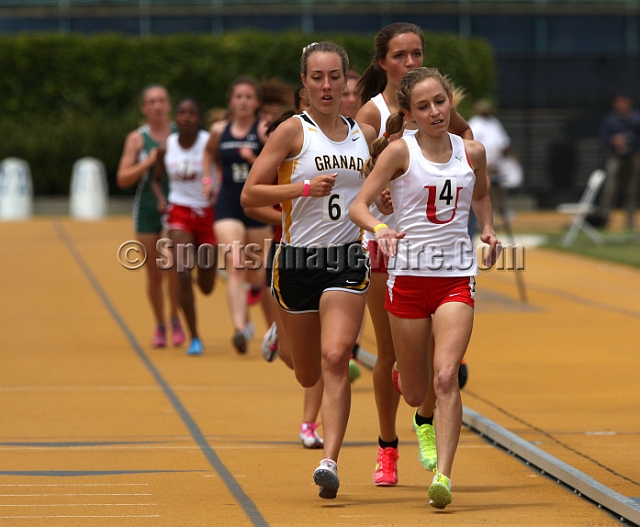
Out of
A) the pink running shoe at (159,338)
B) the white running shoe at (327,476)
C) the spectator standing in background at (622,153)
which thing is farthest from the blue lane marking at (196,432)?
the spectator standing in background at (622,153)

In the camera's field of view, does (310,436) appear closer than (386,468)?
No

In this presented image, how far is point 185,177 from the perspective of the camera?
11680 millimetres

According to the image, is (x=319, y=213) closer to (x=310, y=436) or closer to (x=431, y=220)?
(x=431, y=220)

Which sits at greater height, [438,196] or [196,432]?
[438,196]

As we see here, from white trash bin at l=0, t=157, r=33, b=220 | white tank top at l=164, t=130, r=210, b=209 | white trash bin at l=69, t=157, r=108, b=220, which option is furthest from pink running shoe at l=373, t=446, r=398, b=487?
white trash bin at l=0, t=157, r=33, b=220

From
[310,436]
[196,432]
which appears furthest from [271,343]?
[310,436]

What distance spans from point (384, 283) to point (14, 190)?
77.0 feet

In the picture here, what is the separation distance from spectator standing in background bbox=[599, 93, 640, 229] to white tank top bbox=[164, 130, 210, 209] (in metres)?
13.6

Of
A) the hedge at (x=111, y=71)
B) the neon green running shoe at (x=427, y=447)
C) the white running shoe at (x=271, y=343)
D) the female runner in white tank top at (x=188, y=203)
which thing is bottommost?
the neon green running shoe at (x=427, y=447)

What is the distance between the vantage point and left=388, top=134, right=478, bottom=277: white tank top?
628 centimetres

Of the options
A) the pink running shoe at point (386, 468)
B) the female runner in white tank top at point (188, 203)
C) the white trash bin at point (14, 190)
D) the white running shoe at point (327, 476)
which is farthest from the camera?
the white trash bin at point (14, 190)

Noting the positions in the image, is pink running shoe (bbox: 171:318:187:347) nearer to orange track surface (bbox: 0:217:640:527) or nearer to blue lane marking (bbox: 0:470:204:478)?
orange track surface (bbox: 0:217:640:527)

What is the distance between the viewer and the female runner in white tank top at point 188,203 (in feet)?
38.0

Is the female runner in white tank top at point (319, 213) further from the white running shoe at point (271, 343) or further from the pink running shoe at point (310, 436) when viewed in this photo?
the white running shoe at point (271, 343)
